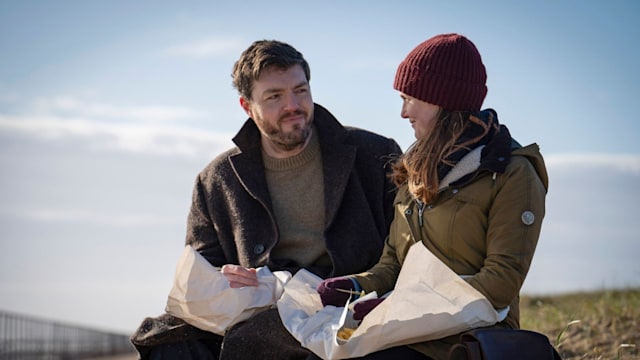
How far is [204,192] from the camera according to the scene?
6.01 m

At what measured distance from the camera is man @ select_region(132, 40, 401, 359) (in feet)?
18.0

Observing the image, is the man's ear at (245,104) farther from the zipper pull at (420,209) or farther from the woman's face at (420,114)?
the zipper pull at (420,209)

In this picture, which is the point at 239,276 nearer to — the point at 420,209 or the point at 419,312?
the point at 420,209

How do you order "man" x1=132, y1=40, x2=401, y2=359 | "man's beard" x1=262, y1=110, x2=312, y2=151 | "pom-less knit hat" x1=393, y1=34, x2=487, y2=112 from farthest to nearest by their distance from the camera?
1. "man's beard" x1=262, y1=110, x2=312, y2=151
2. "man" x1=132, y1=40, x2=401, y2=359
3. "pom-less knit hat" x1=393, y1=34, x2=487, y2=112

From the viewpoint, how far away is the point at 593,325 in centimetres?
666

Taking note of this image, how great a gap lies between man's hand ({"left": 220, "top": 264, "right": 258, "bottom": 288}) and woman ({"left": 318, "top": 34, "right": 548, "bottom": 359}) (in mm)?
825

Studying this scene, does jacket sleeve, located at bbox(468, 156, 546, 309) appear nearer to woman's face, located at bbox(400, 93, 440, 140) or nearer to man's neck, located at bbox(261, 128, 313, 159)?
woman's face, located at bbox(400, 93, 440, 140)

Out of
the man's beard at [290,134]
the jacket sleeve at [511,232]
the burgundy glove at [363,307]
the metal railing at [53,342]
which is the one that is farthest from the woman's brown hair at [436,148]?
the metal railing at [53,342]

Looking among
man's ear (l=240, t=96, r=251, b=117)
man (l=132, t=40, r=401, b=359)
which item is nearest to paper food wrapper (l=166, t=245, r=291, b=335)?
man (l=132, t=40, r=401, b=359)

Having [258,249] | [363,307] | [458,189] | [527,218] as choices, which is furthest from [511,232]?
[258,249]

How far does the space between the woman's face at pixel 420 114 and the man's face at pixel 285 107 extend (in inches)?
52.4

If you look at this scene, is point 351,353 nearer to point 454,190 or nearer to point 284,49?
point 454,190

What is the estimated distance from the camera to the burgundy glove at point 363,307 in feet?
13.1

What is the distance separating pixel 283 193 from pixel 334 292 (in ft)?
5.17
